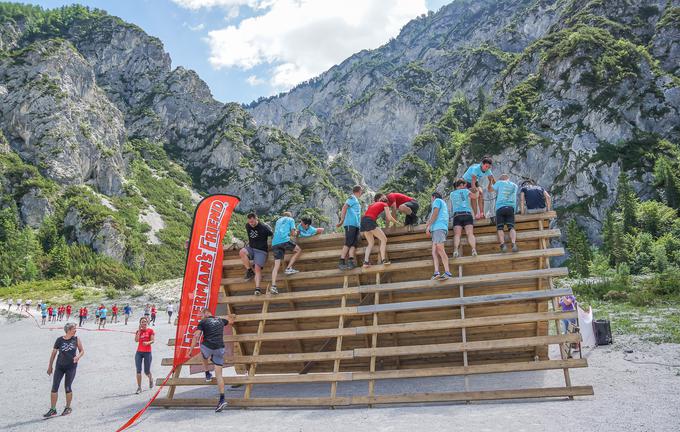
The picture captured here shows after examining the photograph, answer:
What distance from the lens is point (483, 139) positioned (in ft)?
304

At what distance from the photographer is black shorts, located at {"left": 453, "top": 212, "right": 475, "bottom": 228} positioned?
35.9 ft

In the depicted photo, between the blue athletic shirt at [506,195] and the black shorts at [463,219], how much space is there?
0.74m

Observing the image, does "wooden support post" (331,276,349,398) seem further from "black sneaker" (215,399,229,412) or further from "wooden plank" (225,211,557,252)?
"black sneaker" (215,399,229,412)

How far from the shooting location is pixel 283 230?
11.8m

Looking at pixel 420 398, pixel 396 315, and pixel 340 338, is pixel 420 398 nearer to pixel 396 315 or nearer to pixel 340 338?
pixel 340 338

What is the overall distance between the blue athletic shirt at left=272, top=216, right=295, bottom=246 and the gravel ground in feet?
12.9

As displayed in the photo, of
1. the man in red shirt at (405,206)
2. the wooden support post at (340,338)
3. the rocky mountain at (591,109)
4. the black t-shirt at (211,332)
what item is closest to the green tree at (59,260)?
the rocky mountain at (591,109)

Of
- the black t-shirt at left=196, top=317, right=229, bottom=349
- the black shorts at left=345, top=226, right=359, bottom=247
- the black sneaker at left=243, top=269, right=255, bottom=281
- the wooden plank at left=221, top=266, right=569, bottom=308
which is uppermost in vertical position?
the black shorts at left=345, top=226, right=359, bottom=247

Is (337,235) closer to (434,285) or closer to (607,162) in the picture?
(434,285)

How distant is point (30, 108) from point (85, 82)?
25469 millimetres

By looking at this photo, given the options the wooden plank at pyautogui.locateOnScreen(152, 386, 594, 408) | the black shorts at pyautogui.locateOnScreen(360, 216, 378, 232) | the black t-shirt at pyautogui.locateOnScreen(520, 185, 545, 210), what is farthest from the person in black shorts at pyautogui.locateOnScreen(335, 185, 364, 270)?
the black t-shirt at pyautogui.locateOnScreen(520, 185, 545, 210)

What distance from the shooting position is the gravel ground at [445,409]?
25.5ft

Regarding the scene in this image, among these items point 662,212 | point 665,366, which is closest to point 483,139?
point 662,212

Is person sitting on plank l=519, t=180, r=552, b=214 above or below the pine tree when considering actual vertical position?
below
